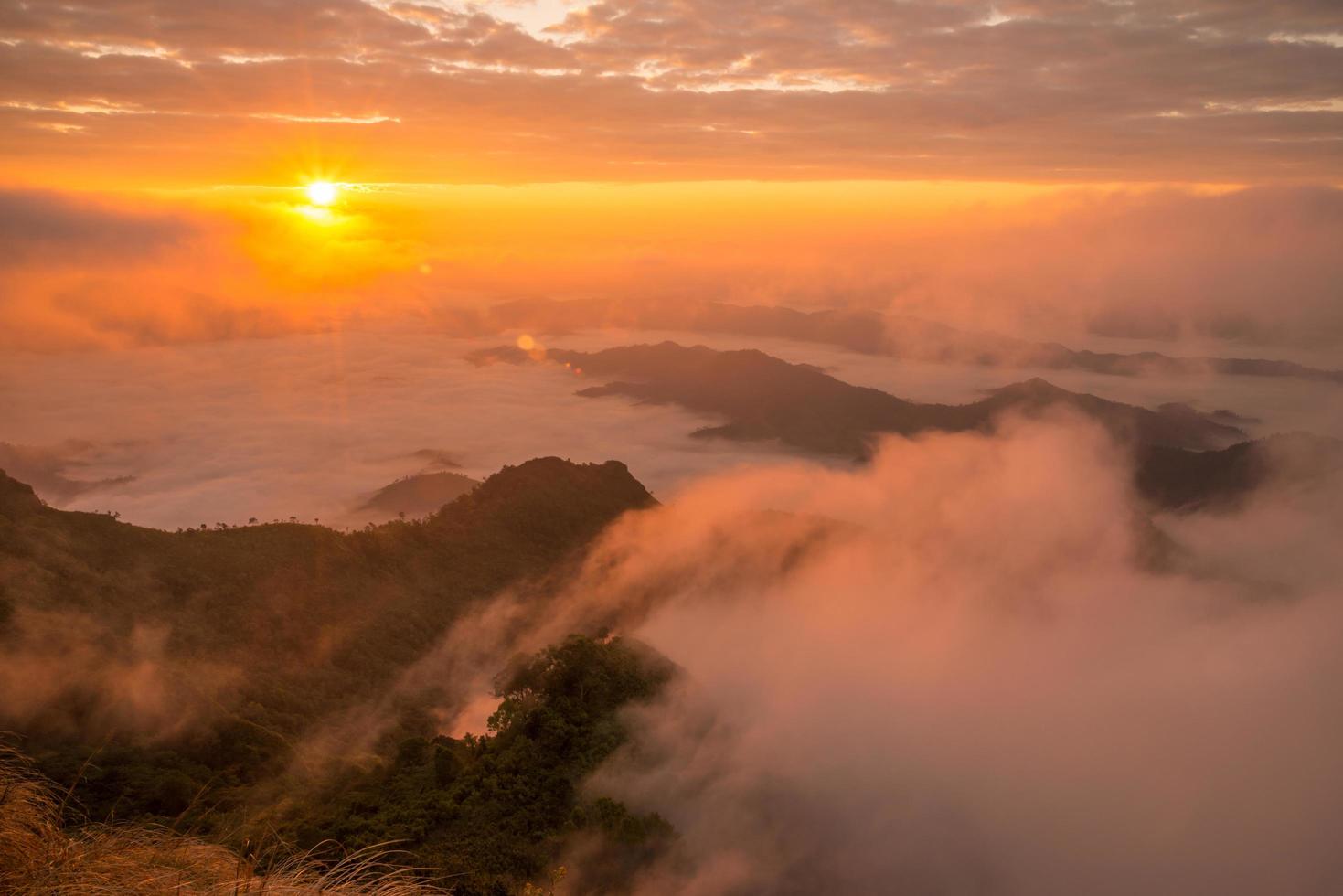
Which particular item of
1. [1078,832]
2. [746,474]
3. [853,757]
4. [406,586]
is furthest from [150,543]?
[746,474]

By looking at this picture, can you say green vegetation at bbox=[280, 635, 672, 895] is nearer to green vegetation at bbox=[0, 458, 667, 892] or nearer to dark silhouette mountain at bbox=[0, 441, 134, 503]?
green vegetation at bbox=[0, 458, 667, 892]

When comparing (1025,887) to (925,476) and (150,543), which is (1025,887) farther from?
(925,476)

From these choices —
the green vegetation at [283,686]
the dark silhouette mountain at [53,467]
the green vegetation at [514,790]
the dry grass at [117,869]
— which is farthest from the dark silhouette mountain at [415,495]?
the dry grass at [117,869]

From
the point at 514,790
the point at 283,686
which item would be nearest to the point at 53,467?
the point at 283,686

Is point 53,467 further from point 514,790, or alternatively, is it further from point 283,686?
point 514,790

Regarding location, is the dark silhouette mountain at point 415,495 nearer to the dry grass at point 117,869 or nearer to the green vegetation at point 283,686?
the green vegetation at point 283,686

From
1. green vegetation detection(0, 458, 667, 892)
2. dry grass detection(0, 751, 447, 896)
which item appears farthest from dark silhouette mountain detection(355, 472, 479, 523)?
dry grass detection(0, 751, 447, 896)
